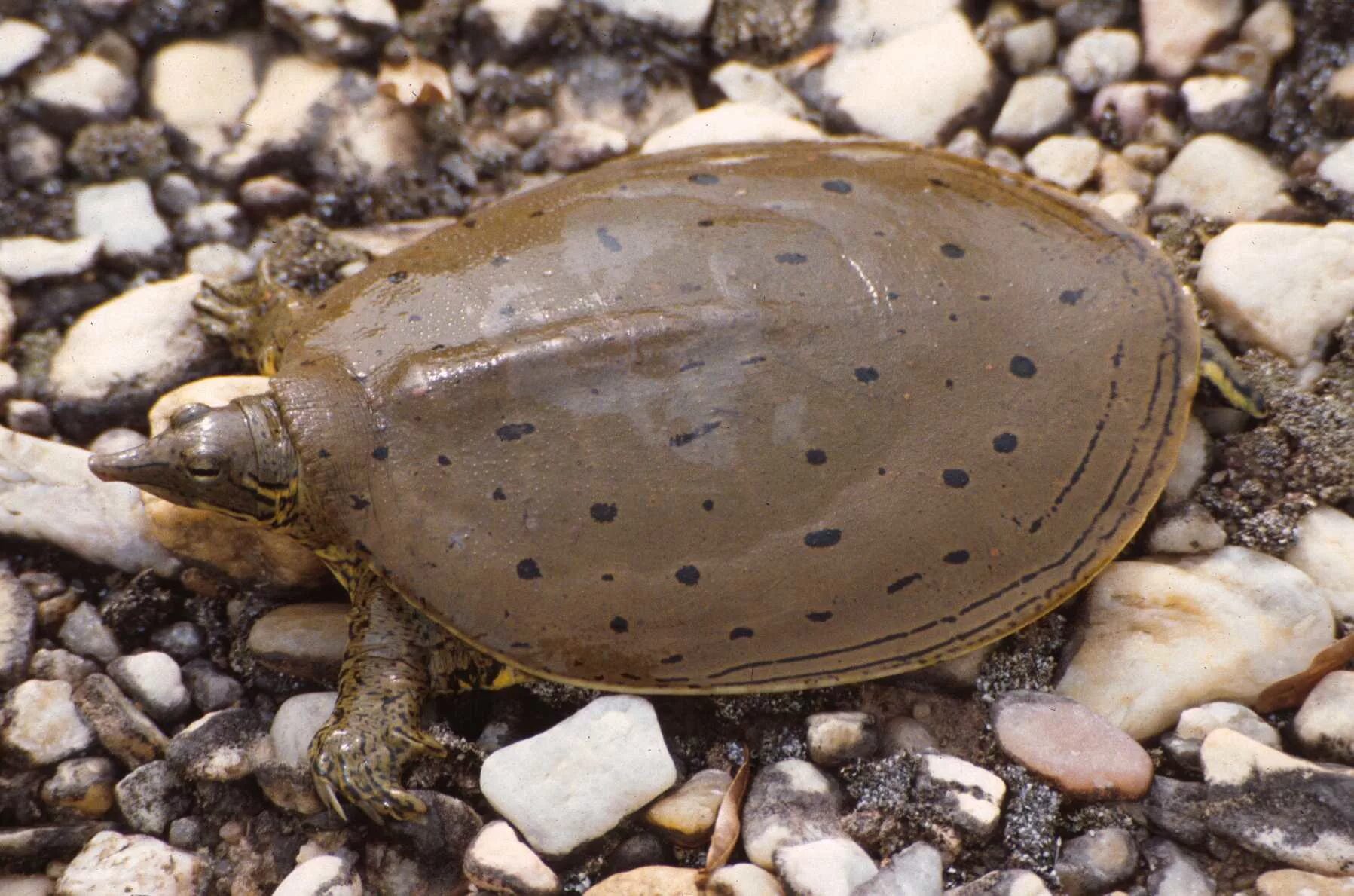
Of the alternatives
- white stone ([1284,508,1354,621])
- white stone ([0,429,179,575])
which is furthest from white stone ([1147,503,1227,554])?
white stone ([0,429,179,575])

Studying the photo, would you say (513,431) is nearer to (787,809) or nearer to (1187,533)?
(787,809)

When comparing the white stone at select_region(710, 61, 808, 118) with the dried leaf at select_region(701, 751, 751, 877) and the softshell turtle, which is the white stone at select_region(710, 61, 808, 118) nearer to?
the softshell turtle

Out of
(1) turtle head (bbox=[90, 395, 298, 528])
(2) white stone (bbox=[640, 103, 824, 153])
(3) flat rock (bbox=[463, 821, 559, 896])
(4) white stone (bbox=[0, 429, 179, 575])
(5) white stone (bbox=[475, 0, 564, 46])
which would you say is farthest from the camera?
(5) white stone (bbox=[475, 0, 564, 46])

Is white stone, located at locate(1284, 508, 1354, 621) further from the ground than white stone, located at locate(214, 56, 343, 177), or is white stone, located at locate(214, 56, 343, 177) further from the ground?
white stone, located at locate(214, 56, 343, 177)

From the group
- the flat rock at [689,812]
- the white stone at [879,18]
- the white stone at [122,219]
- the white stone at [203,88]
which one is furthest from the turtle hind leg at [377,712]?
the white stone at [879,18]

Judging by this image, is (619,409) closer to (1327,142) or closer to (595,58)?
(595,58)

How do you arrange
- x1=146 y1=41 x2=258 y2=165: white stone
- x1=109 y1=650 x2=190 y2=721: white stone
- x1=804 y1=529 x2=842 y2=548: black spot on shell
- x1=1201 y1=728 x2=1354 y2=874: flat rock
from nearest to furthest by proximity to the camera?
x1=1201 y1=728 x2=1354 y2=874: flat rock → x1=804 y1=529 x2=842 y2=548: black spot on shell → x1=109 y1=650 x2=190 y2=721: white stone → x1=146 y1=41 x2=258 y2=165: white stone

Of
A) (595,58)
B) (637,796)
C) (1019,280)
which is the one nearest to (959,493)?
(1019,280)
